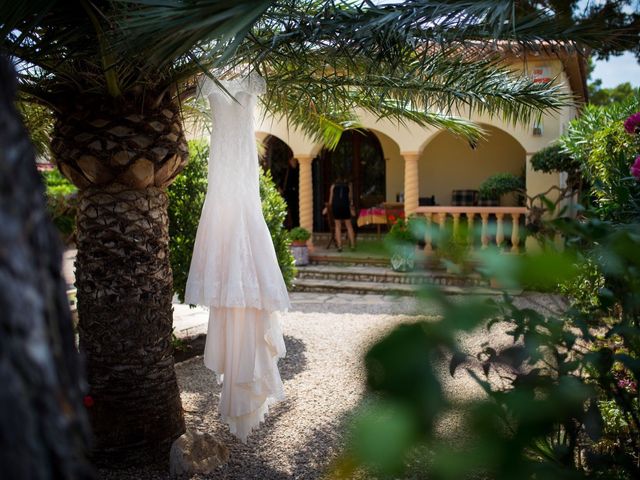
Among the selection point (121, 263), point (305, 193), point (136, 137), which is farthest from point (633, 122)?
point (305, 193)

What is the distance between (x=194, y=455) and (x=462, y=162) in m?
12.2

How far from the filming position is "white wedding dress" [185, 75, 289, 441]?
3.58 m

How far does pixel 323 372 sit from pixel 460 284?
181 inches

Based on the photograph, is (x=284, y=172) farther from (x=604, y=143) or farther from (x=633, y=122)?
(x=633, y=122)

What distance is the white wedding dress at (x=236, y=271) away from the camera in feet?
11.8

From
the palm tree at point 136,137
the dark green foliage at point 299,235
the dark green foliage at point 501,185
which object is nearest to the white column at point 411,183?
the dark green foliage at point 501,185

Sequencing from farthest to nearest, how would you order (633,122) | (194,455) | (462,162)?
(462,162), (633,122), (194,455)

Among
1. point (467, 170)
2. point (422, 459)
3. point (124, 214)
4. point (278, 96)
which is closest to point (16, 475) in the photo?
point (422, 459)

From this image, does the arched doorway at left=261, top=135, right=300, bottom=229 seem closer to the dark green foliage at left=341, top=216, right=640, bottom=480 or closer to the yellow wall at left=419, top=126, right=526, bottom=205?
the yellow wall at left=419, top=126, right=526, bottom=205

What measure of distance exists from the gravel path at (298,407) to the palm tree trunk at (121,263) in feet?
1.01

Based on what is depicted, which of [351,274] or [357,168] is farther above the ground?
[357,168]

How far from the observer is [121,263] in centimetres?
352

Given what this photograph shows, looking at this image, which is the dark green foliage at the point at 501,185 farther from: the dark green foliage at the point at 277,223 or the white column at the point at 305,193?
the dark green foliage at the point at 277,223

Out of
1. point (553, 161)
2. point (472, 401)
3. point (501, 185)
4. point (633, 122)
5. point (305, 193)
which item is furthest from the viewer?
point (305, 193)
